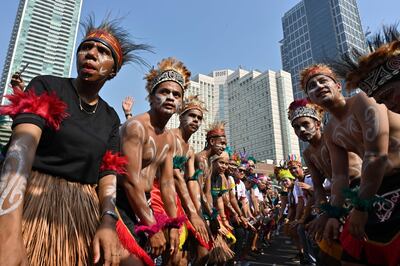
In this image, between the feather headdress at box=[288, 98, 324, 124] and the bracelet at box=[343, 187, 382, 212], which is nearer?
the bracelet at box=[343, 187, 382, 212]

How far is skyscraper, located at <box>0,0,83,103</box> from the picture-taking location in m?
51.9

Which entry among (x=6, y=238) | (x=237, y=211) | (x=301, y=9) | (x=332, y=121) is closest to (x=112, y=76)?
(x=6, y=238)

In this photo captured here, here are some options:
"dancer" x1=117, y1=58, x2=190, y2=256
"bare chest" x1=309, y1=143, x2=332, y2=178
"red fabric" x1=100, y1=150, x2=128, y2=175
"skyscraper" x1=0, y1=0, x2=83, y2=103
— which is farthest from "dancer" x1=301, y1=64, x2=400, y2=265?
"skyscraper" x1=0, y1=0, x2=83, y2=103

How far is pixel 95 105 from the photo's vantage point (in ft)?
5.86

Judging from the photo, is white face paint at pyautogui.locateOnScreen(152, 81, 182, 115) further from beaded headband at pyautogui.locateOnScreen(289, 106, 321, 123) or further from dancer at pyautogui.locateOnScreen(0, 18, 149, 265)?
beaded headband at pyautogui.locateOnScreen(289, 106, 321, 123)

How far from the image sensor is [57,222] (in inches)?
54.8

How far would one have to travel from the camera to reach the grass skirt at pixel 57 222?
1292 mm

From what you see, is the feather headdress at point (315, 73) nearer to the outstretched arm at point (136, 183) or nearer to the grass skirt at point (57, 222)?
the outstretched arm at point (136, 183)

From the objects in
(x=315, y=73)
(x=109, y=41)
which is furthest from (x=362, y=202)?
(x=109, y=41)

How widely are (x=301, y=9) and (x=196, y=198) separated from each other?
125 metres

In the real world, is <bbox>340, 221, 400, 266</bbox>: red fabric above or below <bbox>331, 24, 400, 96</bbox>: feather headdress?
below

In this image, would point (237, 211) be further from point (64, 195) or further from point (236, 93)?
point (236, 93)

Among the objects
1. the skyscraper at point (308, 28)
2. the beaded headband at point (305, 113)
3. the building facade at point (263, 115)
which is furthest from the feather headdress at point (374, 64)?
the building facade at point (263, 115)

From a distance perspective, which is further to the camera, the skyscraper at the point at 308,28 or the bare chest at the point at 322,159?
the skyscraper at the point at 308,28
